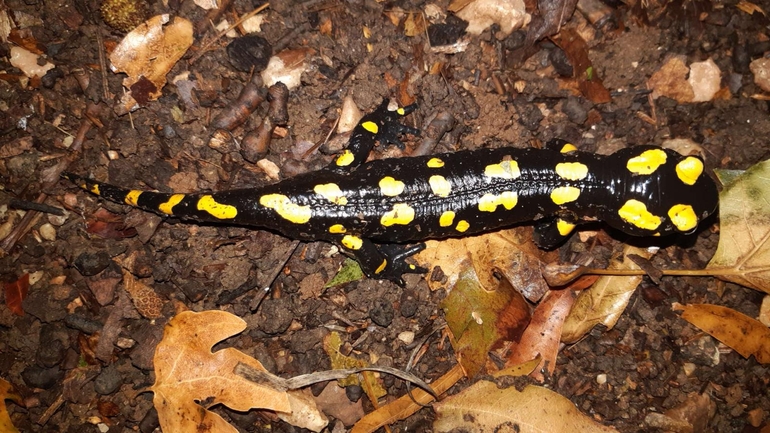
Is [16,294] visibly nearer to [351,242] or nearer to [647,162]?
[351,242]

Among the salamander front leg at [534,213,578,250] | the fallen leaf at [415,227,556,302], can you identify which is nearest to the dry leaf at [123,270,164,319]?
the fallen leaf at [415,227,556,302]

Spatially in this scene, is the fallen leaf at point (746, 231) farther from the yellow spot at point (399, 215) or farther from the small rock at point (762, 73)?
the yellow spot at point (399, 215)

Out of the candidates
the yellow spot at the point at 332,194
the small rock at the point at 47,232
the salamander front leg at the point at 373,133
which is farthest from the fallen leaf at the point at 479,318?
the small rock at the point at 47,232

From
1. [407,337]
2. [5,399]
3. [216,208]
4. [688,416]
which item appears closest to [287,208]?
[216,208]

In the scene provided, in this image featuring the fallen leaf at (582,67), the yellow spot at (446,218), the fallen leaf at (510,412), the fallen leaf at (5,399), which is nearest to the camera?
the fallen leaf at (510,412)

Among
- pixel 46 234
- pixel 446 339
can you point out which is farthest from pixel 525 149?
pixel 46 234

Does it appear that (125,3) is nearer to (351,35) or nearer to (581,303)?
(351,35)
